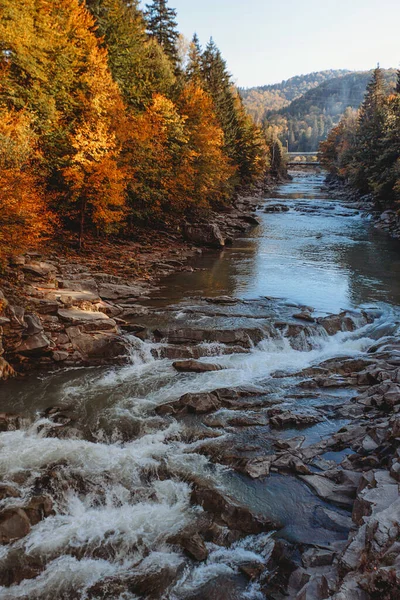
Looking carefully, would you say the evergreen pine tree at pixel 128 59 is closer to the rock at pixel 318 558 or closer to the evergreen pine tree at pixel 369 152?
the evergreen pine tree at pixel 369 152

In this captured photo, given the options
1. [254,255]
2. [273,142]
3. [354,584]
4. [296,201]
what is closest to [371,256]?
[254,255]

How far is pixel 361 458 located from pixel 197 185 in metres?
32.4

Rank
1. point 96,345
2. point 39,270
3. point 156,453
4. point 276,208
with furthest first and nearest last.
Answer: point 276,208 < point 39,270 < point 96,345 < point 156,453

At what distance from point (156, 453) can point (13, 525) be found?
11.9 feet

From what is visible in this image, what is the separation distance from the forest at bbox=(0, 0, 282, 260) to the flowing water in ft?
26.2

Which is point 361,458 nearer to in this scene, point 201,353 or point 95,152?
point 201,353

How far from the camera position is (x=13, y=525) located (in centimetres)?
808

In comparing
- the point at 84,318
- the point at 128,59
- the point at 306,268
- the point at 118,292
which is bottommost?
the point at 306,268

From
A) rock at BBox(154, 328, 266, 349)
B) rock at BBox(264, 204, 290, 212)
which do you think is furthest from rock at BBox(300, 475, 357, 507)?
rock at BBox(264, 204, 290, 212)

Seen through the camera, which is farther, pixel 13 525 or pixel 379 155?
pixel 379 155

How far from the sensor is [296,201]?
66.1 metres

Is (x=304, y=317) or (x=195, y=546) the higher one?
(x=304, y=317)

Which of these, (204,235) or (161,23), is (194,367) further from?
(161,23)

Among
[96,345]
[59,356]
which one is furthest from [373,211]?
[59,356]
